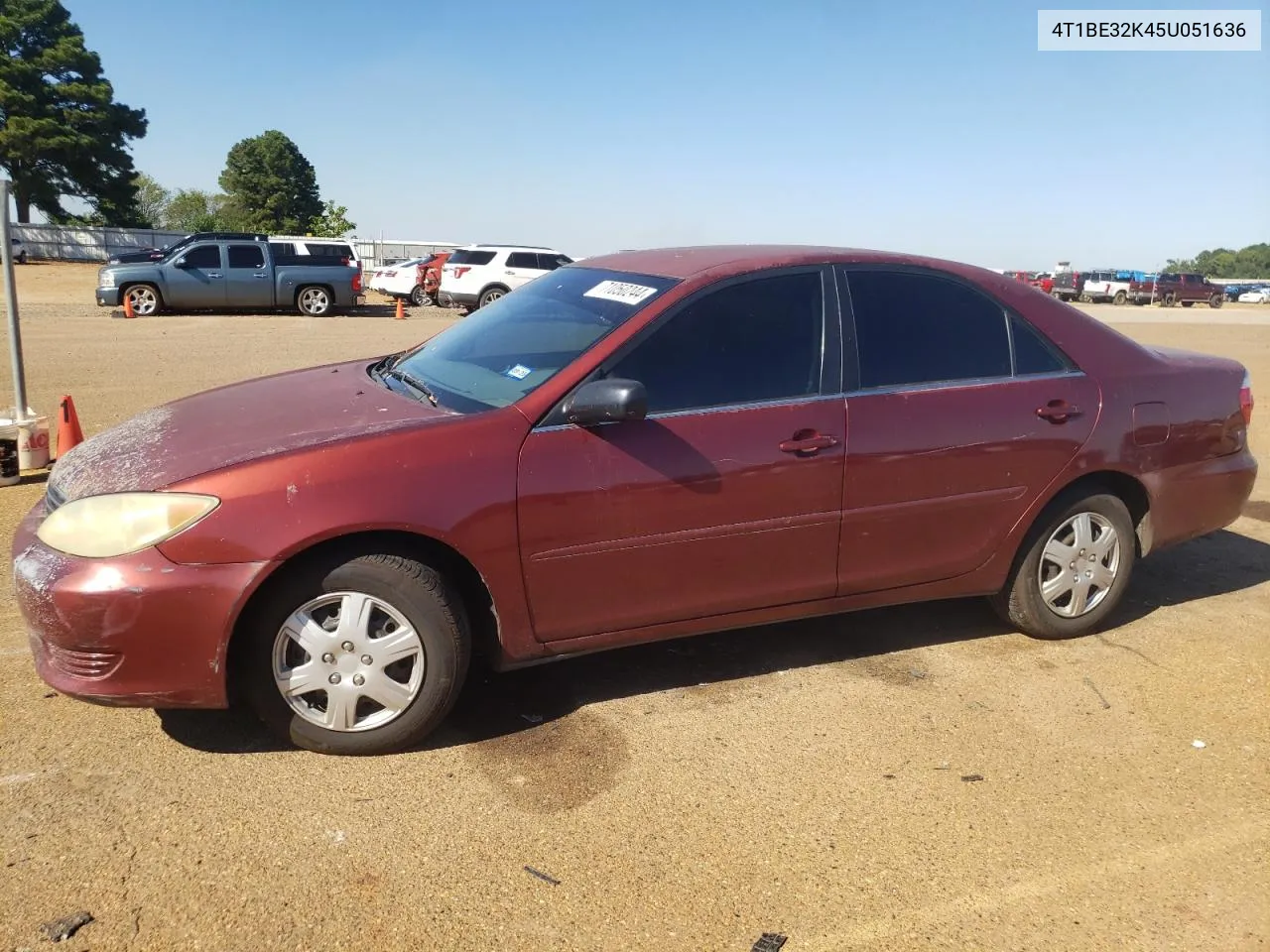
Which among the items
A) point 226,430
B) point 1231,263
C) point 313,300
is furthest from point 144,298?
point 1231,263

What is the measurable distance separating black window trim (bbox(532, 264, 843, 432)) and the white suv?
21.1 metres

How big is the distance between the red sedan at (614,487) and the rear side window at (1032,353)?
0.04ft

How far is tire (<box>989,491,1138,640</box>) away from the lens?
14.0ft

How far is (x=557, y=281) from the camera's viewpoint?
4.36 metres

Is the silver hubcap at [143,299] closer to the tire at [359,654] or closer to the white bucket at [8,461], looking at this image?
the white bucket at [8,461]

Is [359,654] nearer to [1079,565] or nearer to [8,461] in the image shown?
[1079,565]

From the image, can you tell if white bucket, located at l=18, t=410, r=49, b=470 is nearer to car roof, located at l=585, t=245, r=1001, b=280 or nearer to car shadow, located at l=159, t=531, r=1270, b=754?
car shadow, located at l=159, t=531, r=1270, b=754

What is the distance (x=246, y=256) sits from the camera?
69.9 feet

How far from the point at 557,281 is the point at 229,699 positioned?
2.18m

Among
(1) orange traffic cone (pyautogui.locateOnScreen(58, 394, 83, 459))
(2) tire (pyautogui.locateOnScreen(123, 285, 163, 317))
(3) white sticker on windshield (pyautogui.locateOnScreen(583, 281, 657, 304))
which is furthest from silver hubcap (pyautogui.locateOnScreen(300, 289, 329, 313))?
(3) white sticker on windshield (pyautogui.locateOnScreen(583, 281, 657, 304))

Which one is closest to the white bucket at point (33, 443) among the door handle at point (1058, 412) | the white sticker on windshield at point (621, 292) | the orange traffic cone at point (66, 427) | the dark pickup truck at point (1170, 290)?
the orange traffic cone at point (66, 427)

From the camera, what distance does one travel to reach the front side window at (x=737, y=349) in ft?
11.5

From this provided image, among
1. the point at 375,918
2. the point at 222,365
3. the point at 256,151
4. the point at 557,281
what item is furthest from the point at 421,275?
the point at 256,151

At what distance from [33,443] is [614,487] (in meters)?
4.98
